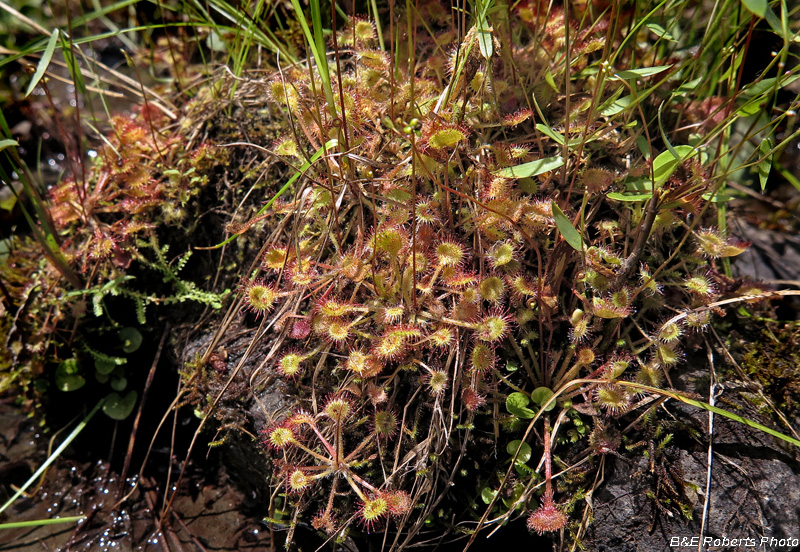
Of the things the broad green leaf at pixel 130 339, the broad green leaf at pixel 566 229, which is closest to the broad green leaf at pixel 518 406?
the broad green leaf at pixel 566 229

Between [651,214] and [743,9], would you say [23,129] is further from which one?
[743,9]

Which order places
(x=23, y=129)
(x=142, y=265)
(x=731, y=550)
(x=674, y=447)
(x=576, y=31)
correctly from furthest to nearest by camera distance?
(x=23, y=129), (x=142, y=265), (x=576, y=31), (x=674, y=447), (x=731, y=550)

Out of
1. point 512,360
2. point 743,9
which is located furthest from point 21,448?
point 743,9

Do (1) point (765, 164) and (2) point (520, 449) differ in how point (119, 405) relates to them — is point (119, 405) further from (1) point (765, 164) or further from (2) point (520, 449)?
(1) point (765, 164)

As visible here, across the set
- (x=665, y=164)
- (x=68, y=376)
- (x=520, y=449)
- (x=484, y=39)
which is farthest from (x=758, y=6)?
(x=68, y=376)

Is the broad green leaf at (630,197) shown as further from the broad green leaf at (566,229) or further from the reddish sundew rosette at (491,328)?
the reddish sundew rosette at (491,328)

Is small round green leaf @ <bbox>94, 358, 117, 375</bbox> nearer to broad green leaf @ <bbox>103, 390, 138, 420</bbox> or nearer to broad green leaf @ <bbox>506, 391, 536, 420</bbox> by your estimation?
broad green leaf @ <bbox>103, 390, 138, 420</bbox>

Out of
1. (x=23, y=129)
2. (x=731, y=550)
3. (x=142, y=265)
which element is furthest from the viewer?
(x=23, y=129)

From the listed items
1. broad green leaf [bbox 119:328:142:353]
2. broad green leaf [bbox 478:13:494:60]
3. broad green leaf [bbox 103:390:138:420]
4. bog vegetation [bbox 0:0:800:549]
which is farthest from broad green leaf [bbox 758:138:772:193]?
broad green leaf [bbox 103:390:138:420]
